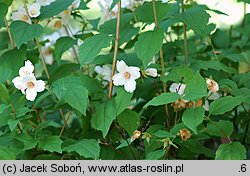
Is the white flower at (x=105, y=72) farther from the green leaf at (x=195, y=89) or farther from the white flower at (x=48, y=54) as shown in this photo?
the white flower at (x=48, y=54)

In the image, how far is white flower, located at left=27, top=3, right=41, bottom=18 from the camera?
236 centimetres

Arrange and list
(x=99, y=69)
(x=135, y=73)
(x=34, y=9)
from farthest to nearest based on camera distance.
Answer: (x=99, y=69) < (x=34, y=9) < (x=135, y=73)

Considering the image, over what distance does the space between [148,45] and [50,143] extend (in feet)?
1.66

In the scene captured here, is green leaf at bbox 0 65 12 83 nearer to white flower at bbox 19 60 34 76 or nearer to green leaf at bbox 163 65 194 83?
white flower at bbox 19 60 34 76

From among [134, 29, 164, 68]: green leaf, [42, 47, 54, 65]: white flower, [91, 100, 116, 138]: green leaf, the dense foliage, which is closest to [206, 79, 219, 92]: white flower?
the dense foliage

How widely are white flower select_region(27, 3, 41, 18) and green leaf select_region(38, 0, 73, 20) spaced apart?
36mm

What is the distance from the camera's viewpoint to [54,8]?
93.8 inches

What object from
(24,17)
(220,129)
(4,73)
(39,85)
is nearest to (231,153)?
(220,129)

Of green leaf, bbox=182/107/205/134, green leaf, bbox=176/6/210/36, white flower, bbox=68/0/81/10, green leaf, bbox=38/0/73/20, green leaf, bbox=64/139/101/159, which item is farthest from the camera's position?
white flower, bbox=68/0/81/10

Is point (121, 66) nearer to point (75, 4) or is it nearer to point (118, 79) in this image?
point (118, 79)

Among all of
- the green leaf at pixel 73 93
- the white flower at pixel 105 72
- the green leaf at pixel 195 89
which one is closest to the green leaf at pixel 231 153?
the green leaf at pixel 195 89

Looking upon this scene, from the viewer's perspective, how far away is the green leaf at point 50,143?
6.61 ft

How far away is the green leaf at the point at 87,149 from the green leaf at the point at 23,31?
0.46 meters
